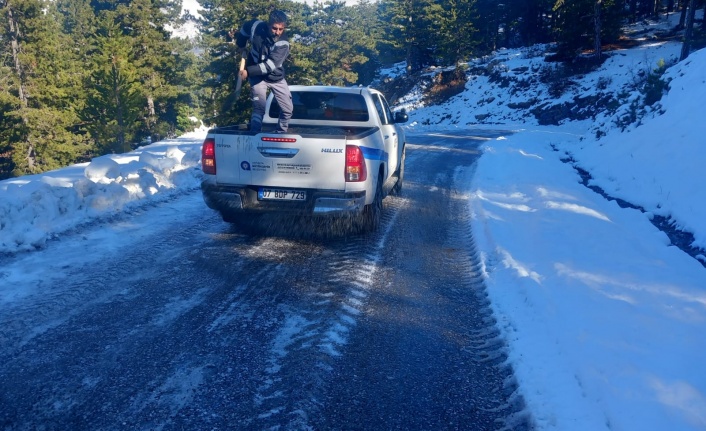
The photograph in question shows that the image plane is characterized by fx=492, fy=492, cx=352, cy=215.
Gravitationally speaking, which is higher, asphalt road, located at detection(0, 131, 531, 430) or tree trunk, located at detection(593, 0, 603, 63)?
tree trunk, located at detection(593, 0, 603, 63)

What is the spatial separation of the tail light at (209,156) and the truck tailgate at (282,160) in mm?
67

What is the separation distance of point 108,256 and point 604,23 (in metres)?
37.9

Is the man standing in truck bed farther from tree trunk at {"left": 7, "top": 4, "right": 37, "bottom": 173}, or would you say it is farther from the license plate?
tree trunk at {"left": 7, "top": 4, "right": 37, "bottom": 173}

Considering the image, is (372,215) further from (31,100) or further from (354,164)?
(31,100)

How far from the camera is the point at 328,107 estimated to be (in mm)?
7883

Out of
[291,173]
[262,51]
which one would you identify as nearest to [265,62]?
[262,51]

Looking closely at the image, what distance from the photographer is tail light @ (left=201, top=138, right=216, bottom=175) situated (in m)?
6.30

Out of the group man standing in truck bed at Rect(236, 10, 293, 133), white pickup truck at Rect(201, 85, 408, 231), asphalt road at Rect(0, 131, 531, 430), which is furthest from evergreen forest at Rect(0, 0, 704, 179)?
asphalt road at Rect(0, 131, 531, 430)

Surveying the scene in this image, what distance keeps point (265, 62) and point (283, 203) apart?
2.19 metres

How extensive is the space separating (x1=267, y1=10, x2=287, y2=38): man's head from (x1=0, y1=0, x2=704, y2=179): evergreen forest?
16385 mm

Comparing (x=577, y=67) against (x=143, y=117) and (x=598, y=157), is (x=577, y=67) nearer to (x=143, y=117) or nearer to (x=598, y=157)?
(x=598, y=157)

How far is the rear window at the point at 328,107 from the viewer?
784 centimetres

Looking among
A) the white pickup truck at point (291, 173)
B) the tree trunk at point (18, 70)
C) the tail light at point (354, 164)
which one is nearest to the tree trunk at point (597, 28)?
the white pickup truck at point (291, 173)

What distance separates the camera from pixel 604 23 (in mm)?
34375
